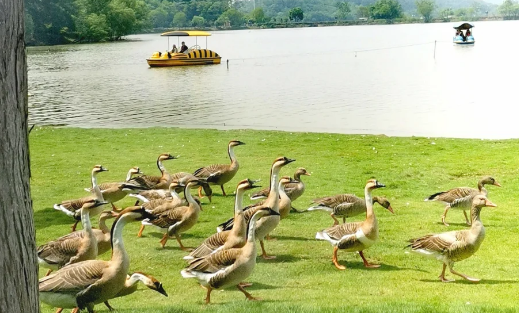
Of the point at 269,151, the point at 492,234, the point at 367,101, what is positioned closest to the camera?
the point at 492,234

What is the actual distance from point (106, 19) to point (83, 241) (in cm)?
11453

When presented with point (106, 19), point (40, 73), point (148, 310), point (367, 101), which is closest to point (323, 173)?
point (148, 310)

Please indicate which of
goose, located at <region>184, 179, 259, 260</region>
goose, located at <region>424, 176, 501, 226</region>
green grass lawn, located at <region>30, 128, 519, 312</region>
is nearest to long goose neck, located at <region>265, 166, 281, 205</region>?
green grass lawn, located at <region>30, 128, 519, 312</region>

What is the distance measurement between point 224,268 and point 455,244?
11.4 feet

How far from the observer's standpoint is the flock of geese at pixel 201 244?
7.82 metres

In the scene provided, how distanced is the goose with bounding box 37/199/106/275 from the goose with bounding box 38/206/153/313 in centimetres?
133

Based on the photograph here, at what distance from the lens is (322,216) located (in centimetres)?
1373

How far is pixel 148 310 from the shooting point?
25.6ft

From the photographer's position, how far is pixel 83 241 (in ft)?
30.9

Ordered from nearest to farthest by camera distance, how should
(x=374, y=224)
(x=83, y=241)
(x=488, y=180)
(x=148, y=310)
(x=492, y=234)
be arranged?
(x=148, y=310) < (x=83, y=241) < (x=374, y=224) < (x=492, y=234) < (x=488, y=180)

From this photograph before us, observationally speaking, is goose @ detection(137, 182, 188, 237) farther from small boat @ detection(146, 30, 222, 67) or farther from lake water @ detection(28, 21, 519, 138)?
small boat @ detection(146, 30, 222, 67)

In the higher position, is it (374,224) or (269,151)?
(374,224)

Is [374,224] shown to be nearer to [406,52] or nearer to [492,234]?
[492,234]

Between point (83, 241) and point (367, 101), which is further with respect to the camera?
point (367, 101)
